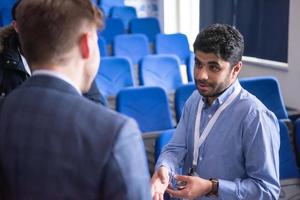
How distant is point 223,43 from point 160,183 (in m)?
0.58

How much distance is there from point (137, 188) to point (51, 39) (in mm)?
339

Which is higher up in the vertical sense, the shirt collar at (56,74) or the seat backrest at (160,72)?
the shirt collar at (56,74)

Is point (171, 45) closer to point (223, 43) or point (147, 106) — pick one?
point (147, 106)

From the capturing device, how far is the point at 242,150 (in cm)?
149

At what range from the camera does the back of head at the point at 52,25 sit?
0.83m

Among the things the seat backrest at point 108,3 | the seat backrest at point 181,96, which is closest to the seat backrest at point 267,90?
the seat backrest at point 181,96

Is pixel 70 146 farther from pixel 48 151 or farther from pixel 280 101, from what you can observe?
pixel 280 101

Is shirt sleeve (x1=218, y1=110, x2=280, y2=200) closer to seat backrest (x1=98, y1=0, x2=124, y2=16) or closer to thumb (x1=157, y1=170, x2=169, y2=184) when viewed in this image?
thumb (x1=157, y1=170, x2=169, y2=184)

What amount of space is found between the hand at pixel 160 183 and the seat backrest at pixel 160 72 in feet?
8.44

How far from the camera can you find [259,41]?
5477 millimetres

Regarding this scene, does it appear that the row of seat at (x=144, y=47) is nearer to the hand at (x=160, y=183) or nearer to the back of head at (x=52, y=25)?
the hand at (x=160, y=183)

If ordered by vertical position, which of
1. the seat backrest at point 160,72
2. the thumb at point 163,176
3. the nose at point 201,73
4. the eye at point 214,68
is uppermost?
the eye at point 214,68

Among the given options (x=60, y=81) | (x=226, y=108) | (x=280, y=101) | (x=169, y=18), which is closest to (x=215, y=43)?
(x=226, y=108)

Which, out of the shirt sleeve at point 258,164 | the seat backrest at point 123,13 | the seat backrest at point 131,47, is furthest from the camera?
the seat backrest at point 123,13
